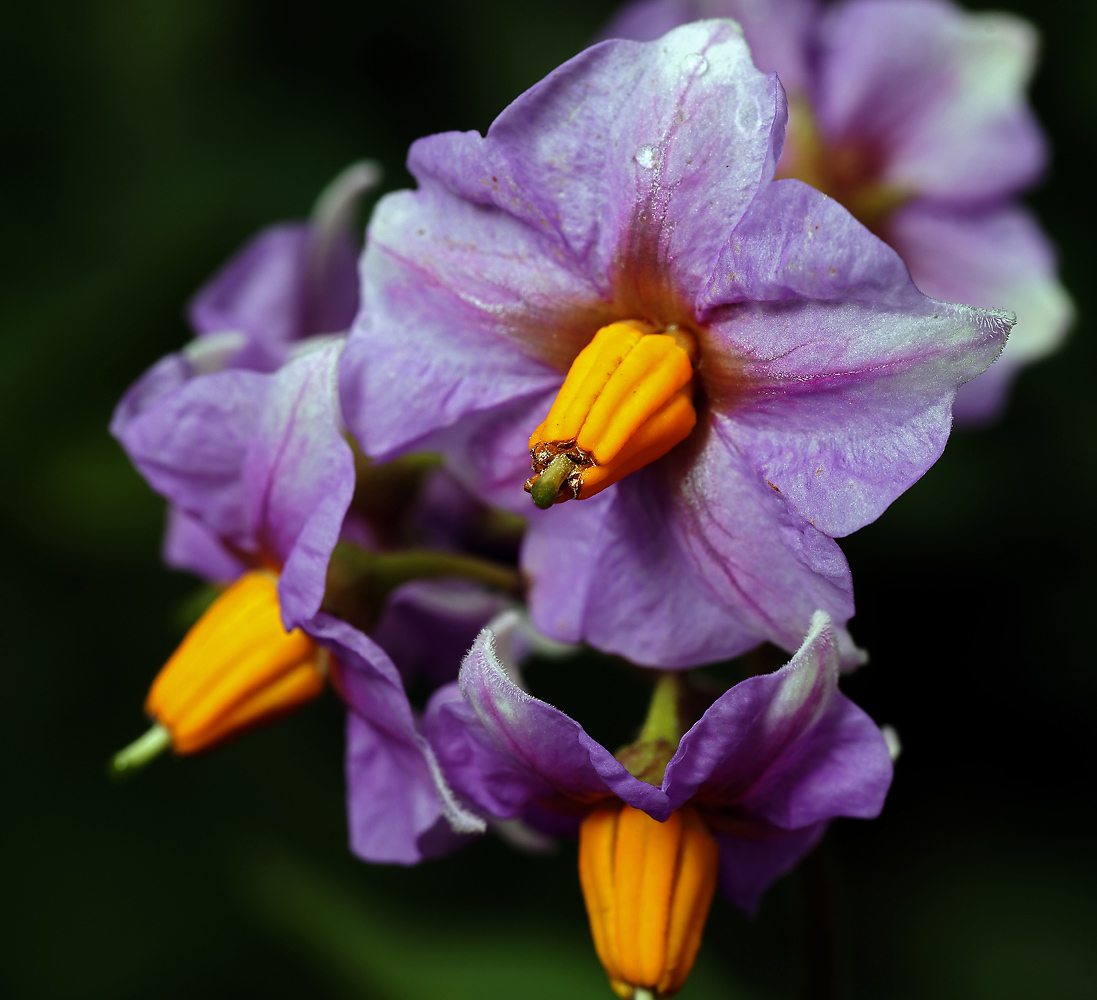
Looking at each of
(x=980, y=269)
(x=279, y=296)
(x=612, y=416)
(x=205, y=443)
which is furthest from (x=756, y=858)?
(x=980, y=269)

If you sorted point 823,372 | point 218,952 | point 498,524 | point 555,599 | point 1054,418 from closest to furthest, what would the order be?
point 823,372
point 555,599
point 498,524
point 218,952
point 1054,418

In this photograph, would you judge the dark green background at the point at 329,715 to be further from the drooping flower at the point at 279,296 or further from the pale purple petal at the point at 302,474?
the pale purple petal at the point at 302,474

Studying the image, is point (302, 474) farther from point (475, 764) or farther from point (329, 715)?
point (329, 715)

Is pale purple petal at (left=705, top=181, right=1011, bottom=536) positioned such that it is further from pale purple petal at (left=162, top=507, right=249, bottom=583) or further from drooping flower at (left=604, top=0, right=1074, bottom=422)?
drooping flower at (left=604, top=0, right=1074, bottom=422)

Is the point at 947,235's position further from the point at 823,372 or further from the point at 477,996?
the point at 477,996

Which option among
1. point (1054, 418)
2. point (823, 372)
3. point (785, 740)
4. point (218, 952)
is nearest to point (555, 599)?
point (785, 740)

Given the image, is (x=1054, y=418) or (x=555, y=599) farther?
(x=1054, y=418)
